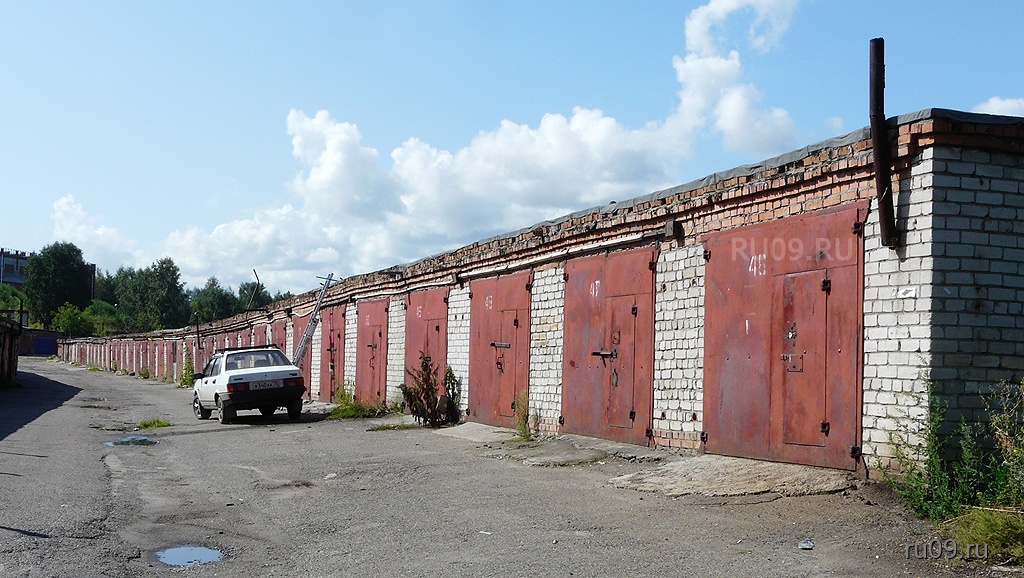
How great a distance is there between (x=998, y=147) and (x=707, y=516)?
13.1 feet

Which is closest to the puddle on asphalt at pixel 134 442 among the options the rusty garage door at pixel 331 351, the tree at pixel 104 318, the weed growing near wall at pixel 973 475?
the rusty garage door at pixel 331 351

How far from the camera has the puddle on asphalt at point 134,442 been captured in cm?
1418

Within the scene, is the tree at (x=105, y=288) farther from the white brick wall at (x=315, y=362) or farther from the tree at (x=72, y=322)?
the white brick wall at (x=315, y=362)

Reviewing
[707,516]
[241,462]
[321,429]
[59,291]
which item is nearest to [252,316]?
[321,429]

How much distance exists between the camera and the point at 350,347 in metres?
22.6

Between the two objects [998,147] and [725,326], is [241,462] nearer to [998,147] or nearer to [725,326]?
[725,326]

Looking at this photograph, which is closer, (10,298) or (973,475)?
(973,475)

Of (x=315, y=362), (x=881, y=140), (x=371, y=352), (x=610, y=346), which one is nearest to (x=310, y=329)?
(x=315, y=362)

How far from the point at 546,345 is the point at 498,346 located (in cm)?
168

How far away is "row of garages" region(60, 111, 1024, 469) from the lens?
7328mm

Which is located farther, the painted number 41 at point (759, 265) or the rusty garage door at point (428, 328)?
the rusty garage door at point (428, 328)

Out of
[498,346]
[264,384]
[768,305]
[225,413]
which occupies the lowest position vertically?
[225,413]

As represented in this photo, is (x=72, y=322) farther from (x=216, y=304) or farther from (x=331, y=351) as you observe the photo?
(x=331, y=351)

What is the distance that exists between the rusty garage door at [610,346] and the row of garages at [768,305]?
0.10 ft
